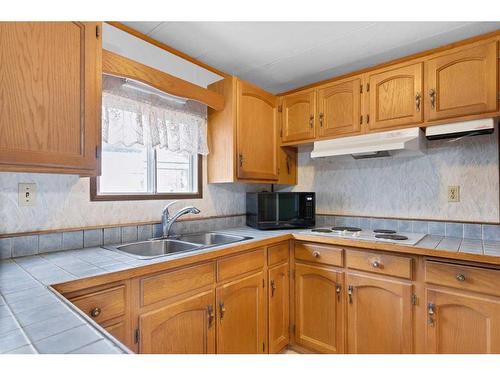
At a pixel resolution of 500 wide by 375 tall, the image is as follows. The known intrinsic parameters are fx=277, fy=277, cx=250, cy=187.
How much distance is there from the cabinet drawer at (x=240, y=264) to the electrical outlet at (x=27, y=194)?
994 mm

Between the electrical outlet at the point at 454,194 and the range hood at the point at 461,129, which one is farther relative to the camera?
the electrical outlet at the point at 454,194

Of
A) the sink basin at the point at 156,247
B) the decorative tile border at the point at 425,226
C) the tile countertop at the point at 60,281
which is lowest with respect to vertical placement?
the sink basin at the point at 156,247

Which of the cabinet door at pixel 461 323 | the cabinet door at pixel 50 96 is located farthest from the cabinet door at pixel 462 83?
the cabinet door at pixel 50 96

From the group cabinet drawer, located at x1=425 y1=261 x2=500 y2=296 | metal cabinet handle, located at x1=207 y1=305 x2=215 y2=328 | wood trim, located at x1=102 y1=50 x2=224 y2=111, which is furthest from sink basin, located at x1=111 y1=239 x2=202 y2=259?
cabinet drawer, located at x1=425 y1=261 x2=500 y2=296

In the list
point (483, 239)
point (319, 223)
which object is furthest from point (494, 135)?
point (319, 223)

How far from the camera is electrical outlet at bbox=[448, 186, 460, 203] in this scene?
194 cm

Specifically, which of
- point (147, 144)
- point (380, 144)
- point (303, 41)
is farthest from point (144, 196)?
point (380, 144)

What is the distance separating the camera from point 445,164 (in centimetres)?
199

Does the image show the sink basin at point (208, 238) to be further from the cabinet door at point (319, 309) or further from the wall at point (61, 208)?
the cabinet door at point (319, 309)

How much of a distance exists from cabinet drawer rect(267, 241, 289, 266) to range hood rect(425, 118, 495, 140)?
1224mm

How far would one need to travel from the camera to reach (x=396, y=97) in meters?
1.89

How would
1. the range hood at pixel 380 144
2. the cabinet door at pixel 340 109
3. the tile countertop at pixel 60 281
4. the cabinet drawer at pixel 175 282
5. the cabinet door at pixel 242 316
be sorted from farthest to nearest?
the cabinet door at pixel 340 109, the range hood at pixel 380 144, the cabinet door at pixel 242 316, the cabinet drawer at pixel 175 282, the tile countertop at pixel 60 281

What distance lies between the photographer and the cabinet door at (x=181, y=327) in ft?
4.01

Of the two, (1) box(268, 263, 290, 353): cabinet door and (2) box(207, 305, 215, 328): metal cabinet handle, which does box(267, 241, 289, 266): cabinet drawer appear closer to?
(1) box(268, 263, 290, 353): cabinet door
